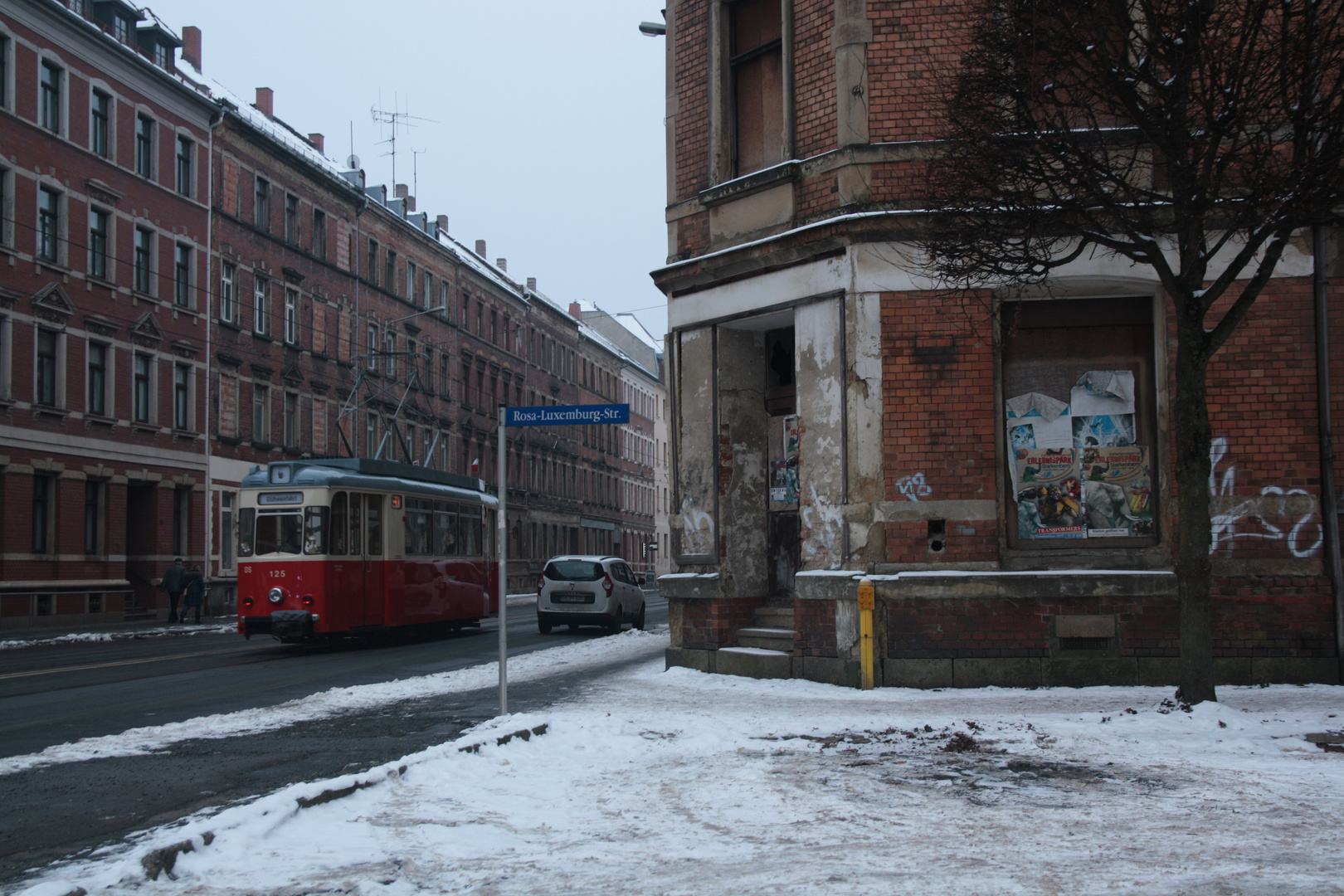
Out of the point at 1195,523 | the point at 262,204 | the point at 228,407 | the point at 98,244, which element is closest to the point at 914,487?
the point at 1195,523

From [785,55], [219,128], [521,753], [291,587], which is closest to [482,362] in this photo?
[219,128]

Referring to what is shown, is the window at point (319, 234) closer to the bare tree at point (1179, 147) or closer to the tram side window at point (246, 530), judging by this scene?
the tram side window at point (246, 530)

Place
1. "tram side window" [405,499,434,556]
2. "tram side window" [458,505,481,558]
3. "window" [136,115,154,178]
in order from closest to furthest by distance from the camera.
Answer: "tram side window" [405,499,434,556] → "tram side window" [458,505,481,558] → "window" [136,115,154,178]

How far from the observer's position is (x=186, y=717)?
12008mm

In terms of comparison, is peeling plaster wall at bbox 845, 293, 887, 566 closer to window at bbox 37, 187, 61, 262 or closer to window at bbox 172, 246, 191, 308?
window at bbox 37, 187, 61, 262

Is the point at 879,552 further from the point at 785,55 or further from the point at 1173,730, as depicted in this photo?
the point at 785,55

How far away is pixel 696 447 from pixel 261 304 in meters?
30.5

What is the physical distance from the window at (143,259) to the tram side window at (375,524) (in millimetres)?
18448

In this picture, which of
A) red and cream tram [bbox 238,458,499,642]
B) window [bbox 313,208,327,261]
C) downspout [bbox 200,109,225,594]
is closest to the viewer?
red and cream tram [bbox 238,458,499,642]

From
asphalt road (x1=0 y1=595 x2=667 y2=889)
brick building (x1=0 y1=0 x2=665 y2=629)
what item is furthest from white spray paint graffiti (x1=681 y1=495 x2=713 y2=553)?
brick building (x1=0 y1=0 x2=665 y2=629)

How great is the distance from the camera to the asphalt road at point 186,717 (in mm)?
7285

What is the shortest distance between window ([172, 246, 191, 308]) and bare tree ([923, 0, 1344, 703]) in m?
31.3

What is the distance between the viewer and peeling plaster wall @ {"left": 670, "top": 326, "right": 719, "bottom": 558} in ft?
49.3

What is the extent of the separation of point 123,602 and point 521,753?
94.8 ft
